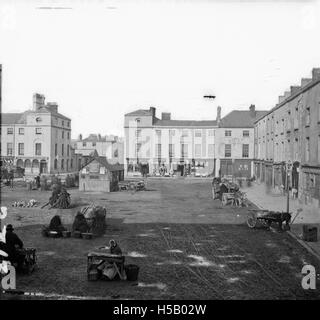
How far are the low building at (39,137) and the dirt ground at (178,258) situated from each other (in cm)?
1199

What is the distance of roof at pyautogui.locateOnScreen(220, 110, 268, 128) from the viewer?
64531 mm

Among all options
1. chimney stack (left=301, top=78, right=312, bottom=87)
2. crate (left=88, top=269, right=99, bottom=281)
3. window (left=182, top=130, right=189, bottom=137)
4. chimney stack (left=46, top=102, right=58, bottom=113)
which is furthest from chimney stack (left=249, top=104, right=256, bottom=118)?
crate (left=88, top=269, right=99, bottom=281)

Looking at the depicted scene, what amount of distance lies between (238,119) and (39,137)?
3654cm

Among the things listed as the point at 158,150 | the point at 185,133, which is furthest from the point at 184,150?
the point at 158,150

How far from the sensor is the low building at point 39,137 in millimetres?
33875

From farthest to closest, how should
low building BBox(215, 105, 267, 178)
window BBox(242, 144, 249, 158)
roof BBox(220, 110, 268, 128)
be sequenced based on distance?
roof BBox(220, 110, 268, 128) → window BBox(242, 144, 249, 158) → low building BBox(215, 105, 267, 178)

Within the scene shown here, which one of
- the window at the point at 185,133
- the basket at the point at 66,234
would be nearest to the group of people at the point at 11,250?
the basket at the point at 66,234

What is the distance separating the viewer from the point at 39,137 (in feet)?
138

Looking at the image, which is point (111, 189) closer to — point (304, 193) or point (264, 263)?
point (304, 193)

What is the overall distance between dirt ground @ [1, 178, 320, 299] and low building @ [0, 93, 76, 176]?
39.3 ft

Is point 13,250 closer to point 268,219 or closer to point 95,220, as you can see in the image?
point 95,220

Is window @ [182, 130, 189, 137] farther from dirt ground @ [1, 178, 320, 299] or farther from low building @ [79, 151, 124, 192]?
dirt ground @ [1, 178, 320, 299]
